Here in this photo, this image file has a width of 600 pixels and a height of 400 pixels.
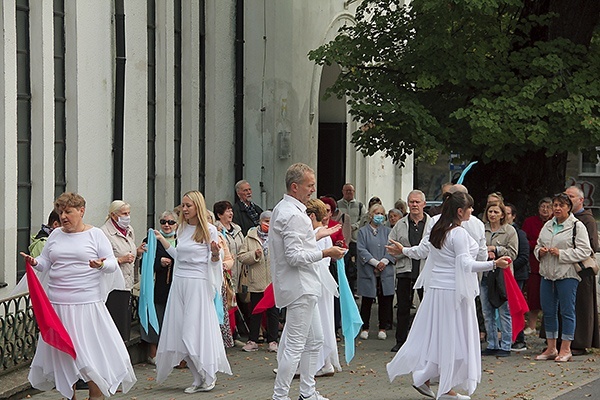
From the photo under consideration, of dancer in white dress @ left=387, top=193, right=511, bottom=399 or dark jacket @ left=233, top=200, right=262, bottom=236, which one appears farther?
dark jacket @ left=233, top=200, right=262, bottom=236

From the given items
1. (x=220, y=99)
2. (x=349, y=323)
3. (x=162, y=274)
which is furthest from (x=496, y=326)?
(x=220, y=99)

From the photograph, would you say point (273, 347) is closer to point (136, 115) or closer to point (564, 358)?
point (564, 358)

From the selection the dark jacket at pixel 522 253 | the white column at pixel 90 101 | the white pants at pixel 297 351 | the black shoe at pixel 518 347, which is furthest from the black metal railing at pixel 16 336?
the dark jacket at pixel 522 253

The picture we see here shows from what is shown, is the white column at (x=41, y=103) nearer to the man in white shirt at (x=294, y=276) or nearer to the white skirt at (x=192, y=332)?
A: the white skirt at (x=192, y=332)

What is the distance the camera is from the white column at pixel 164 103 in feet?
63.8

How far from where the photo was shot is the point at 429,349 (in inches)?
468

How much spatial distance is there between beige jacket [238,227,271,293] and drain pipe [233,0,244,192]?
19.4ft

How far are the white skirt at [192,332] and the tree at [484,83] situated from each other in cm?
613

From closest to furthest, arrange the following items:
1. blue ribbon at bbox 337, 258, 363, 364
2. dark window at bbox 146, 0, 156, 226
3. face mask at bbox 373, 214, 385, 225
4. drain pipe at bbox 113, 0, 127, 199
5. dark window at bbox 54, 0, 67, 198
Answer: blue ribbon at bbox 337, 258, 363, 364
dark window at bbox 54, 0, 67, 198
drain pipe at bbox 113, 0, 127, 199
face mask at bbox 373, 214, 385, 225
dark window at bbox 146, 0, 156, 226

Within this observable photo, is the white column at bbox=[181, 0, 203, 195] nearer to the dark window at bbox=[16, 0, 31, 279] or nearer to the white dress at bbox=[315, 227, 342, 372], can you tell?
the dark window at bbox=[16, 0, 31, 279]

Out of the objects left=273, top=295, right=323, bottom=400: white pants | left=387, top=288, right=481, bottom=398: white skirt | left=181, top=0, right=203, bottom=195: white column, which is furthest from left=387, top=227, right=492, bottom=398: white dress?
left=181, top=0, right=203, bottom=195: white column

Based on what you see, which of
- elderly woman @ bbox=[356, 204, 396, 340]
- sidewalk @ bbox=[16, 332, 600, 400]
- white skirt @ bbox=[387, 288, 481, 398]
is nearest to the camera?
white skirt @ bbox=[387, 288, 481, 398]

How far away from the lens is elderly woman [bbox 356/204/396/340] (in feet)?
57.3

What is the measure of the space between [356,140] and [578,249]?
5417 millimetres
